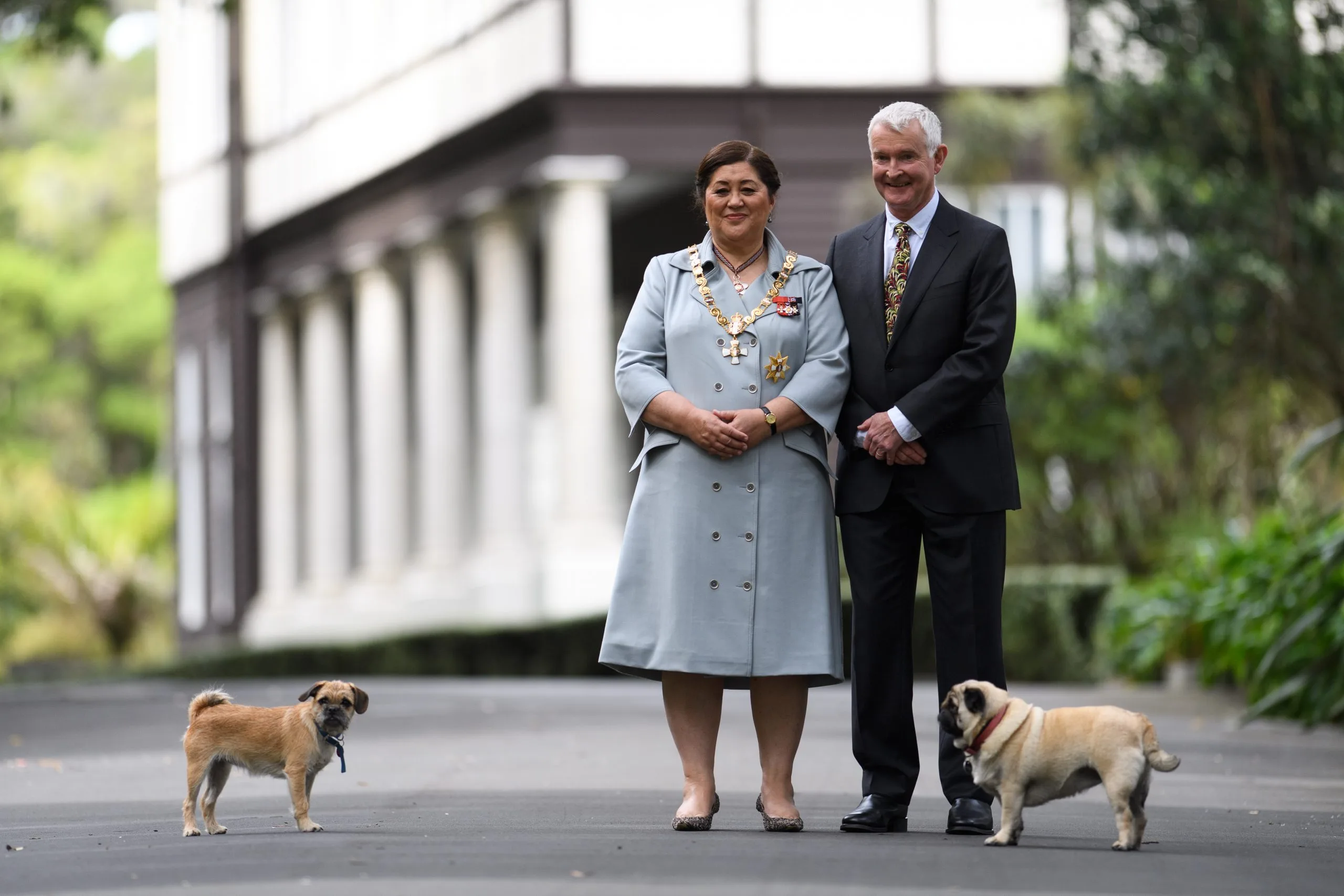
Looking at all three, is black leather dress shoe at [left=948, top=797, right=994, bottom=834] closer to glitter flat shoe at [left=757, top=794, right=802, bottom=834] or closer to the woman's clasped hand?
glitter flat shoe at [left=757, top=794, right=802, bottom=834]

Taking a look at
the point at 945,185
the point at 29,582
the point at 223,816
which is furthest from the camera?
the point at 29,582

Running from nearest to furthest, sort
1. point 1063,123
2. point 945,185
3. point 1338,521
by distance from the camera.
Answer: point 1338,521
point 1063,123
point 945,185

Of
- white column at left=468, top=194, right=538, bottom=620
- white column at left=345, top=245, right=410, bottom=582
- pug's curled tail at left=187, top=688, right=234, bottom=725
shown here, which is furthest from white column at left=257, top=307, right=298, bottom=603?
pug's curled tail at left=187, top=688, right=234, bottom=725

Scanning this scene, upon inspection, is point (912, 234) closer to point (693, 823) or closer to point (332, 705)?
point (693, 823)

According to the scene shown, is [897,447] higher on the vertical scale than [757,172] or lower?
lower

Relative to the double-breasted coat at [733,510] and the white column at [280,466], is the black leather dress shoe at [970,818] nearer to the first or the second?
the double-breasted coat at [733,510]

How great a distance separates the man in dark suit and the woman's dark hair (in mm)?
312

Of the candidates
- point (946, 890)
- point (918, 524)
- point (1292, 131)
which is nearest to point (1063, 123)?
point (1292, 131)

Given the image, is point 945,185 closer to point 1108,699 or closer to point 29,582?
point 1108,699

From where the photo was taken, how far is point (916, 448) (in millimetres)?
7047

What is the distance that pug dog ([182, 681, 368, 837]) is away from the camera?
6.79 metres

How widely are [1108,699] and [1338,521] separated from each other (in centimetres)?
248

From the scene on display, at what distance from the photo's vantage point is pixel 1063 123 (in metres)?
23.3

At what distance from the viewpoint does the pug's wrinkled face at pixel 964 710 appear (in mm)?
6445
